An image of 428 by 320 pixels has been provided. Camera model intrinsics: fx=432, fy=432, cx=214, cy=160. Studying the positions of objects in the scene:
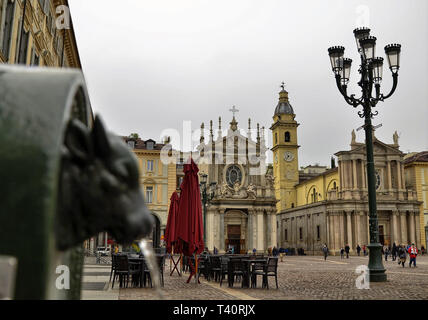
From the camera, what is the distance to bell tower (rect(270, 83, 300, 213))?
63344mm

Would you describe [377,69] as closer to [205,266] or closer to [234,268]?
[234,268]

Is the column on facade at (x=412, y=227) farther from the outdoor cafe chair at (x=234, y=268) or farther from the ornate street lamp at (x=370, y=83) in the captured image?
the outdoor cafe chair at (x=234, y=268)

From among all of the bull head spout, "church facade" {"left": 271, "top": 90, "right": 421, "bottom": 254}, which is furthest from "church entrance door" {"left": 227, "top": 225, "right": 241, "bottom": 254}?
the bull head spout

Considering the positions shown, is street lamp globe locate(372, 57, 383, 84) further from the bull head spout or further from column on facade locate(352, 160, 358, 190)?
column on facade locate(352, 160, 358, 190)

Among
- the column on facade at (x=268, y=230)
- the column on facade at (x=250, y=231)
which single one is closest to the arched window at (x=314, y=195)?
the column on facade at (x=268, y=230)

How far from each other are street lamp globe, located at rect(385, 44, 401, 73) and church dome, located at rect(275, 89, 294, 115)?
5254 cm

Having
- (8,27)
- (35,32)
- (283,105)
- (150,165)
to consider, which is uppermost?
(283,105)

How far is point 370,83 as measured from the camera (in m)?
13.1

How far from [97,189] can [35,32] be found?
17.2 metres

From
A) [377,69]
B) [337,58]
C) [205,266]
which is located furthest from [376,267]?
[337,58]

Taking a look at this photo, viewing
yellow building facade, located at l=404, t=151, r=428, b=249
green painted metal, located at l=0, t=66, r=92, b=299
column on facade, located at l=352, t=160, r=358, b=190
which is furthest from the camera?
yellow building facade, located at l=404, t=151, r=428, b=249

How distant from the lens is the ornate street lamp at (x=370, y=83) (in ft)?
41.3

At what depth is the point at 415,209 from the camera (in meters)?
51.6
